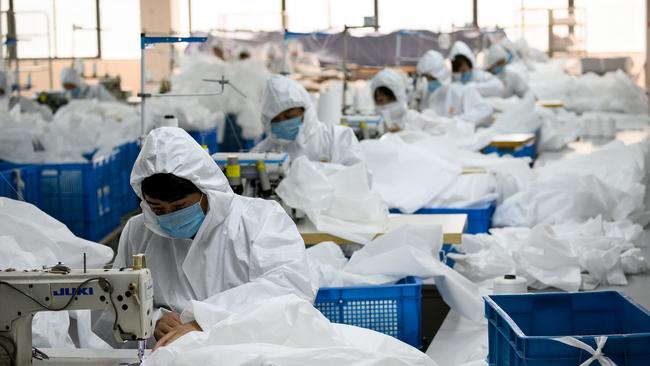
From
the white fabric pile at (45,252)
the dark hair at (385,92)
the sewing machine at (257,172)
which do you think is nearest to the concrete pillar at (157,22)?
the dark hair at (385,92)

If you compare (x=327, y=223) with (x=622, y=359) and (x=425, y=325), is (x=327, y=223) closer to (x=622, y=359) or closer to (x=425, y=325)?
(x=425, y=325)

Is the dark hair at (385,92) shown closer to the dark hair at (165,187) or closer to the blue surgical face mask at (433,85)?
the blue surgical face mask at (433,85)

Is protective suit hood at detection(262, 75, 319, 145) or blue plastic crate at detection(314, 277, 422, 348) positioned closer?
blue plastic crate at detection(314, 277, 422, 348)

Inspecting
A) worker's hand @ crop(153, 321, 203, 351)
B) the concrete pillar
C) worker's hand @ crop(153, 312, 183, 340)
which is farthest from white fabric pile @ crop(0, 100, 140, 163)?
the concrete pillar

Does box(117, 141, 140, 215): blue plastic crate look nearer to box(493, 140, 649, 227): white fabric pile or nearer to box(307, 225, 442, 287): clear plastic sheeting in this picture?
box(493, 140, 649, 227): white fabric pile

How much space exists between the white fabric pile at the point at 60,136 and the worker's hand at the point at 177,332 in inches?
153

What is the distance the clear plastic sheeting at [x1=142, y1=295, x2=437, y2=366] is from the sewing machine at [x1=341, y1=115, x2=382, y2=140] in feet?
12.7

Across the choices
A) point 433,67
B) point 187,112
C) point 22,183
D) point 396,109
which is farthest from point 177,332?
point 433,67

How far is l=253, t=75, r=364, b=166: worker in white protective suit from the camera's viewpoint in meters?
4.80

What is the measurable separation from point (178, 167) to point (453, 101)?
6345 millimetres

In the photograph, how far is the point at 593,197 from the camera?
198 inches

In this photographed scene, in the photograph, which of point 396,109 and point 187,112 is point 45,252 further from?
point 187,112

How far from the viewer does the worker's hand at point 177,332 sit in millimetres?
2318

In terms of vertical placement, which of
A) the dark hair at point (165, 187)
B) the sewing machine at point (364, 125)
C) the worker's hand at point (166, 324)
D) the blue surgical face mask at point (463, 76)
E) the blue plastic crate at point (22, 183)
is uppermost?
the blue surgical face mask at point (463, 76)
